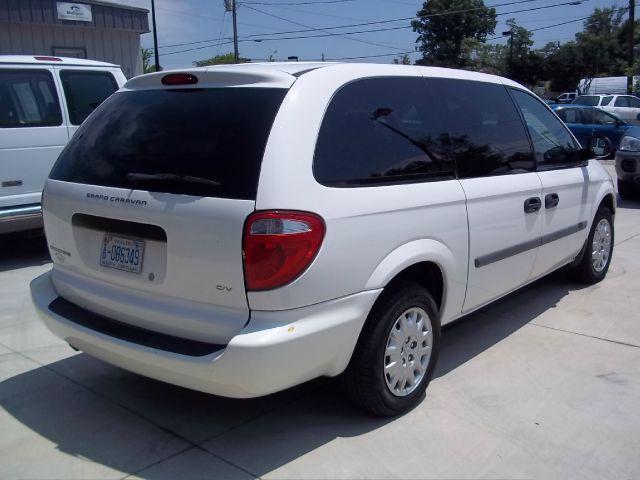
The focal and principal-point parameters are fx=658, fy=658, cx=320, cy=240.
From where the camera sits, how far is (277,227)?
109 inches

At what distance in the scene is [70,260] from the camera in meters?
3.47

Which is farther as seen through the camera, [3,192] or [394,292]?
[3,192]

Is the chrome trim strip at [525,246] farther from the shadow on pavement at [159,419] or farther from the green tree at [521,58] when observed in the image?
the green tree at [521,58]

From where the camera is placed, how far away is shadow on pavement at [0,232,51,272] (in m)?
6.98

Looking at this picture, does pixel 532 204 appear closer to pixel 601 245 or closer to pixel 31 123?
pixel 601 245

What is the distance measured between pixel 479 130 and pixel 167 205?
6.94 feet

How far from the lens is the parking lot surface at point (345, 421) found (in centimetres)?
307

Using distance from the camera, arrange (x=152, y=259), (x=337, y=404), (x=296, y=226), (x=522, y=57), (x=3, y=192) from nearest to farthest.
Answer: (x=296, y=226), (x=152, y=259), (x=337, y=404), (x=3, y=192), (x=522, y=57)

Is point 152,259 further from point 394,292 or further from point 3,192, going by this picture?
point 3,192

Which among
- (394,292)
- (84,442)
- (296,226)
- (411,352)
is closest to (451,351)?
(411,352)

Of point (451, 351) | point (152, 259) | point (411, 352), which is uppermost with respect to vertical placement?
point (152, 259)

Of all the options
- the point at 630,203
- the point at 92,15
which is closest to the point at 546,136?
the point at 630,203

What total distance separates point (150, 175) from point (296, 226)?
0.80 m

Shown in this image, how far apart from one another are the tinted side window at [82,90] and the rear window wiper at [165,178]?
4294 millimetres
